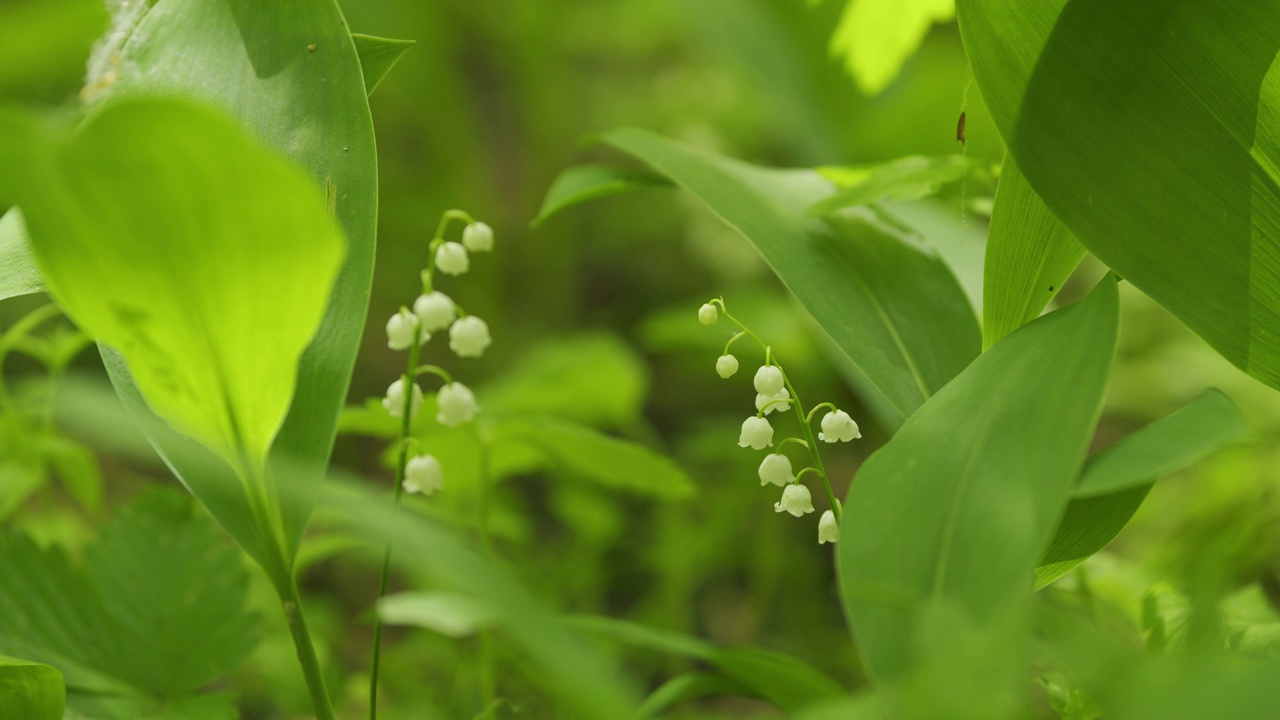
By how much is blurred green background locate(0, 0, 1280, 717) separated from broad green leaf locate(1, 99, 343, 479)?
1.00 feet

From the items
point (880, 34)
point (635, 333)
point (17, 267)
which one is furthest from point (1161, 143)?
point (635, 333)

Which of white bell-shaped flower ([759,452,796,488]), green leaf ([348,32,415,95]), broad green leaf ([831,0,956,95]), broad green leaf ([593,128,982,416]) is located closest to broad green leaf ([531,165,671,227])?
broad green leaf ([593,128,982,416])

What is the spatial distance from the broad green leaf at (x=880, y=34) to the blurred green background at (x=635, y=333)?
0.10m

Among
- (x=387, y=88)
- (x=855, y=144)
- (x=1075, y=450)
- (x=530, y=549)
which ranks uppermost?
(x=1075, y=450)

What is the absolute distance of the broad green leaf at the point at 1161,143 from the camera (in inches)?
18.1

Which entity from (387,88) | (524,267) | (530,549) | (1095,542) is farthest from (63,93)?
(1095,542)

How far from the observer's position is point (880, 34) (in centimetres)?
87

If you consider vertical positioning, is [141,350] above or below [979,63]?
below

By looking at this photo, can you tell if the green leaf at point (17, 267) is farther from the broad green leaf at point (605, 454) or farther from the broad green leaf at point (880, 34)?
the broad green leaf at point (880, 34)

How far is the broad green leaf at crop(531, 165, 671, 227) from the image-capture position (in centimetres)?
63

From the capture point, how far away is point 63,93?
195 cm

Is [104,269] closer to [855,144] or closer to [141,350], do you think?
[141,350]

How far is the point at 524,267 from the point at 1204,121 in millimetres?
1667

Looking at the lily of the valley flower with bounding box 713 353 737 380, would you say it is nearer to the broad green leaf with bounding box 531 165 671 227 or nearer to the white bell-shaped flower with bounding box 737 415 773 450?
the white bell-shaped flower with bounding box 737 415 773 450
